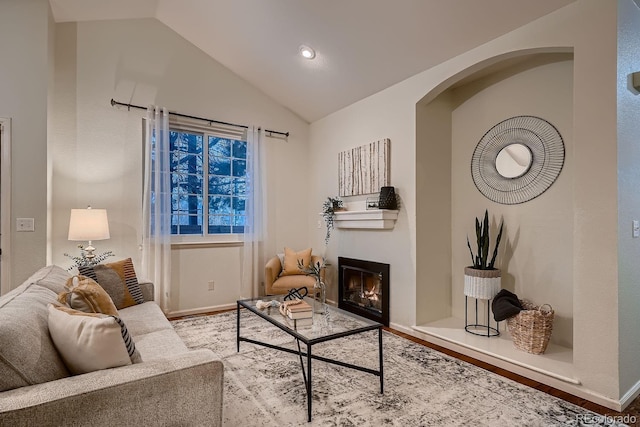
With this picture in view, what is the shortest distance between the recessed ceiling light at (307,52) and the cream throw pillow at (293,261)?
7.82 ft

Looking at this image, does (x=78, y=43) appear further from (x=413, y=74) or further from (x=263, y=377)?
(x=263, y=377)

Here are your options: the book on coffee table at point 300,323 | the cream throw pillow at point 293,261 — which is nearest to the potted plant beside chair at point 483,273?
the book on coffee table at point 300,323

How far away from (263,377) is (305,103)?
3540 millimetres

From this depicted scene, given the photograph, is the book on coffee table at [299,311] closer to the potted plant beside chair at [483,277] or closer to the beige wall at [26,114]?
the potted plant beside chair at [483,277]

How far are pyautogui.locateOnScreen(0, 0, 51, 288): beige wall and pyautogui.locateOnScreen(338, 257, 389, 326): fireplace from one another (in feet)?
10.6

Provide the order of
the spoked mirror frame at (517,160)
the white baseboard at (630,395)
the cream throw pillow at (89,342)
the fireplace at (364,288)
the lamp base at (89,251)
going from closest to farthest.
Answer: the cream throw pillow at (89,342) < the white baseboard at (630,395) < the spoked mirror frame at (517,160) < the lamp base at (89,251) < the fireplace at (364,288)

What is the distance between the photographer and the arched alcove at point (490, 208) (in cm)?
295

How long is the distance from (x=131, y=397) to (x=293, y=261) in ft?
10.9

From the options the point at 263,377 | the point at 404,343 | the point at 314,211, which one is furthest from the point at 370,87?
the point at 263,377

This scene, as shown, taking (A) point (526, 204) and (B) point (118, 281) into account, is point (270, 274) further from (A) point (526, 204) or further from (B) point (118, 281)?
(A) point (526, 204)

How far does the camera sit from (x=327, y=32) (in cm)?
339

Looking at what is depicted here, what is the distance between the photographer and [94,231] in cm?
335

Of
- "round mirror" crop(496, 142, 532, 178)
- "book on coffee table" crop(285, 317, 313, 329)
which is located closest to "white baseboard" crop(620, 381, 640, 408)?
"round mirror" crop(496, 142, 532, 178)

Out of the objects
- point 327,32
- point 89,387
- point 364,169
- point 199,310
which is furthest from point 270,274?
point 89,387
